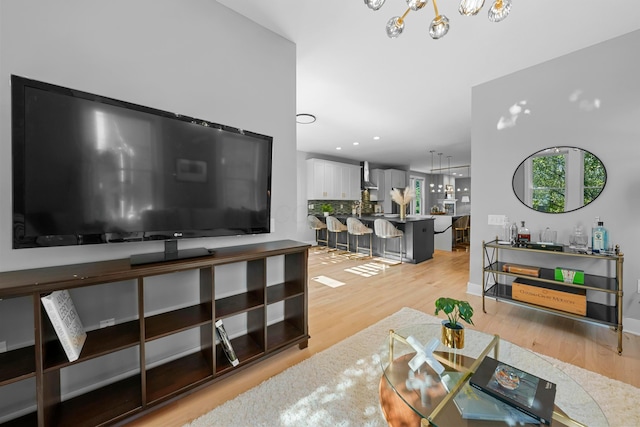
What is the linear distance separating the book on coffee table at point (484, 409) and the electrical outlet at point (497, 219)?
8.39 ft

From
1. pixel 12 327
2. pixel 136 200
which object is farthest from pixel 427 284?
pixel 12 327

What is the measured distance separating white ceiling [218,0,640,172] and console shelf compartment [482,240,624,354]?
1770 millimetres

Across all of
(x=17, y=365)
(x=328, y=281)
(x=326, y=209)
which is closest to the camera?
(x=17, y=365)

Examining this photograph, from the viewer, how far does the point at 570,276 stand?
2.39 m

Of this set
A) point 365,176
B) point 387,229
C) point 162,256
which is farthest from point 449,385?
point 365,176

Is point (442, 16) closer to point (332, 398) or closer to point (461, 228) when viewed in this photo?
point (332, 398)

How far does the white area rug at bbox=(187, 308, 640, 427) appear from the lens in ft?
4.65

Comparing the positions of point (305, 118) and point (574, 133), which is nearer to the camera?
point (574, 133)

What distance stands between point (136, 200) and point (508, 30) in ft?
10.5

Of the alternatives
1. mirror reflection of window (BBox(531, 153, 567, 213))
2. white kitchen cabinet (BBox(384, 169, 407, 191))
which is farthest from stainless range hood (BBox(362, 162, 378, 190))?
mirror reflection of window (BBox(531, 153, 567, 213))

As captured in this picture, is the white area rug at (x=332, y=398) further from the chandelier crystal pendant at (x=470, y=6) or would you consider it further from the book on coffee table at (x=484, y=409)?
the chandelier crystal pendant at (x=470, y=6)

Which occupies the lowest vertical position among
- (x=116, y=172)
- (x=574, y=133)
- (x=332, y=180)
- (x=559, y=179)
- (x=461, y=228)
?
(x=461, y=228)

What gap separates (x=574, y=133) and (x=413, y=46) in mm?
1858

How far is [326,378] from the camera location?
1761mm
